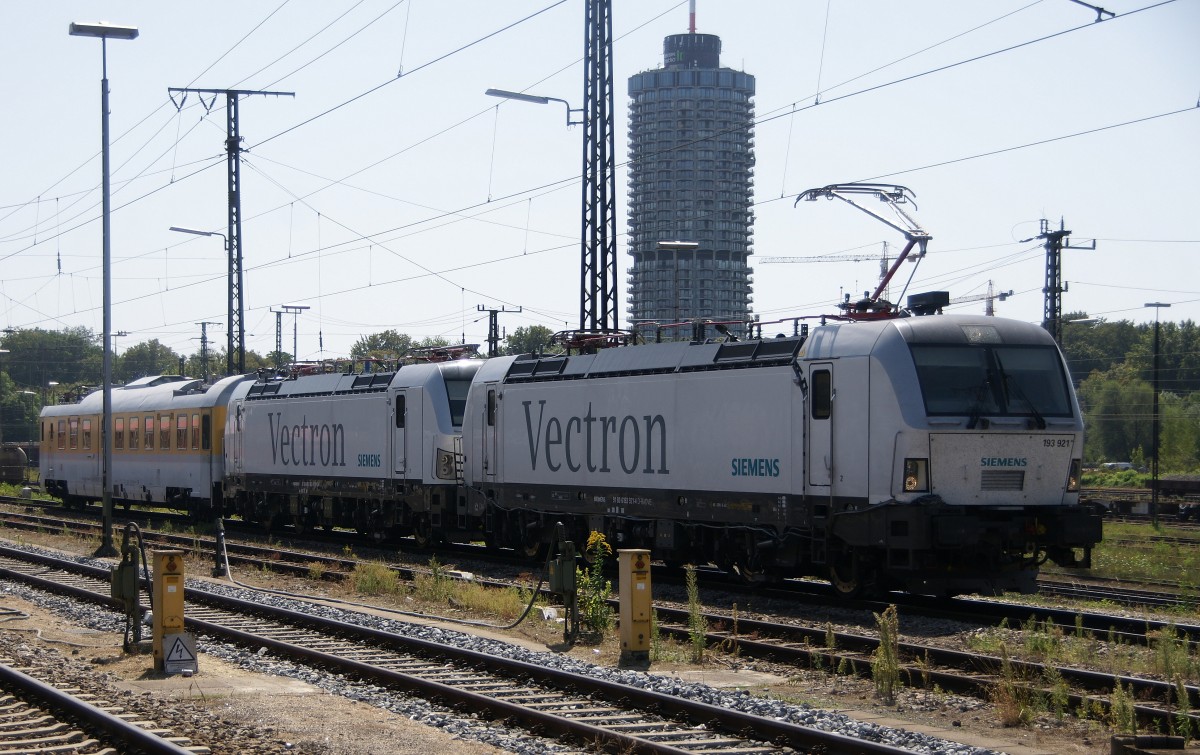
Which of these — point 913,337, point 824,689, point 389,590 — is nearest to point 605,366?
point 389,590

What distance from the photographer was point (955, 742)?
947 cm

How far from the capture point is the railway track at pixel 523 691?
947 centimetres

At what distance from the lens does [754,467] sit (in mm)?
18047

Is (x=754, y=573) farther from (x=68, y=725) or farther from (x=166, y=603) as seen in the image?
(x=68, y=725)

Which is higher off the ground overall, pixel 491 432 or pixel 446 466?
pixel 491 432

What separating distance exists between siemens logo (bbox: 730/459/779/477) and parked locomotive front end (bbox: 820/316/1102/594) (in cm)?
129

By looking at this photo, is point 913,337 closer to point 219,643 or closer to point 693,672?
point 693,672

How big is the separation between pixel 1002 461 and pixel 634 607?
534 centimetres

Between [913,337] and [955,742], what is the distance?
7345mm

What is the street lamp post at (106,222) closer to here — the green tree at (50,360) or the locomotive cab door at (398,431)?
the locomotive cab door at (398,431)

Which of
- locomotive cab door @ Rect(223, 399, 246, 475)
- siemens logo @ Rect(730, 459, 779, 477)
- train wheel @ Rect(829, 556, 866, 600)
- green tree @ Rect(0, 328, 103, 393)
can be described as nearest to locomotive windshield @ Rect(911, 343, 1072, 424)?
train wheel @ Rect(829, 556, 866, 600)

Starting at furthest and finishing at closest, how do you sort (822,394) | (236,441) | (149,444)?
(149,444) < (236,441) < (822,394)

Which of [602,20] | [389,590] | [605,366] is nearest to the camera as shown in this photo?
[389,590]

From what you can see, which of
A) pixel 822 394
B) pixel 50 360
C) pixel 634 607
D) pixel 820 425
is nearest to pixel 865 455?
pixel 820 425
